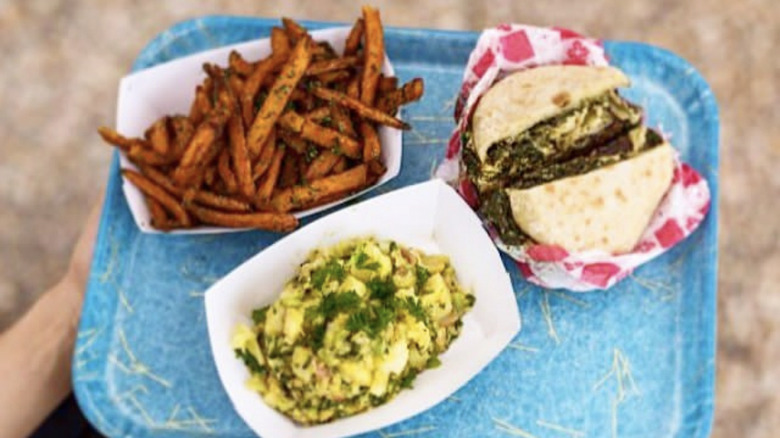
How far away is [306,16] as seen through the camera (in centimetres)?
314

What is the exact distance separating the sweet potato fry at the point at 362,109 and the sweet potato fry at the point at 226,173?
0.26 meters

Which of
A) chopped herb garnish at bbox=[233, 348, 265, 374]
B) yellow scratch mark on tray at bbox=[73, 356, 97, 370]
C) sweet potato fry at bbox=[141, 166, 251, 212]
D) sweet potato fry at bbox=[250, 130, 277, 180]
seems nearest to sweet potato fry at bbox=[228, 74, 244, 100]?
sweet potato fry at bbox=[250, 130, 277, 180]

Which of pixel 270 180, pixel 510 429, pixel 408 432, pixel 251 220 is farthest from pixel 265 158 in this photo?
pixel 510 429

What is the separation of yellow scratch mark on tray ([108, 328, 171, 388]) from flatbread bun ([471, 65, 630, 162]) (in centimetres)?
92

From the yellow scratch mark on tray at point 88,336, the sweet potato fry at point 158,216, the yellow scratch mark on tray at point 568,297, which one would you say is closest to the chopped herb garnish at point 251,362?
the sweet potato fry at point 158,216

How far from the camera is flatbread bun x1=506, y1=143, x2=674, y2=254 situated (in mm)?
1919

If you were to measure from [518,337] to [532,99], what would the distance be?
0.55m

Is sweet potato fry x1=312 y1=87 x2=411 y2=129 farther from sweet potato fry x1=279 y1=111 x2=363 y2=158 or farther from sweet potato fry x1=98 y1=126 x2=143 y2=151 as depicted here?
sweet potato fry x1=98 y1=126 x2=143 y2=151

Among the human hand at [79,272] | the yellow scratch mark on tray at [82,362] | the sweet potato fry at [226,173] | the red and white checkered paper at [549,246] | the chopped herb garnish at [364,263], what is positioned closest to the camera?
the chopped herb garnish at [364,263]

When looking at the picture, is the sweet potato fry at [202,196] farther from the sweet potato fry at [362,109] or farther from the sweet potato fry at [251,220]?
the sweet potato fry at [362,109]

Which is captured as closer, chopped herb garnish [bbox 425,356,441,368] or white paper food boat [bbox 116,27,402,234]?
chopped herb garnish [bbox 425,356,441,368]

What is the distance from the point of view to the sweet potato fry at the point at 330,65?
208 centimetres

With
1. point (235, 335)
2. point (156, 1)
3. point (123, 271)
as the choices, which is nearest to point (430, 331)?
point (235, 335)

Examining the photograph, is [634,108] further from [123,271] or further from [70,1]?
[70,1]
